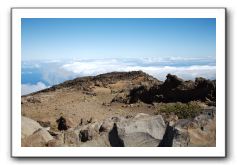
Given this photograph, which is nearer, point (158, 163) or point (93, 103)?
point (158, 163)

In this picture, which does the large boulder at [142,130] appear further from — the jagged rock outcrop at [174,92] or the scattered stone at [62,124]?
the scattered stone at [62,124]

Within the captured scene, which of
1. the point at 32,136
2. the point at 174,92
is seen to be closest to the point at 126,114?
the point at 174,92

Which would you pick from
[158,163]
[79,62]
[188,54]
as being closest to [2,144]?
[79,62]

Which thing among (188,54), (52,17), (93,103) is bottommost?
(93,103)

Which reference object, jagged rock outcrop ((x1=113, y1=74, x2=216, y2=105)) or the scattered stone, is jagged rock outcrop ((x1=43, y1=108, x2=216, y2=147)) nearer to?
Answer: the scattered stone

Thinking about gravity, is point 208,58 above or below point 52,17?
below

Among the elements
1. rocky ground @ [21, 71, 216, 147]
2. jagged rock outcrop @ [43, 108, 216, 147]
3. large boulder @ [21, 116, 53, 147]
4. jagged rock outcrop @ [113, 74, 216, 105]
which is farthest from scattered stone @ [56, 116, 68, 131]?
jagged rock outcrop @ [113, 74, 216, 105]
